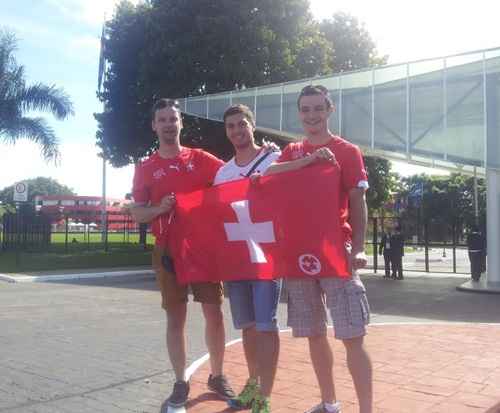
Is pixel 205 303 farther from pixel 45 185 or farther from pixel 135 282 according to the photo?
pixel 45 185

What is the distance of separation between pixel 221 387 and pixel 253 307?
83cm

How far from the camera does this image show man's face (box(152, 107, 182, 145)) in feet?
13.7

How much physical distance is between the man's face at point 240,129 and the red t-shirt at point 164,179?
1.45 ft

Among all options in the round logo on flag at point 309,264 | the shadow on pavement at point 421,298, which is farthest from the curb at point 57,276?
the round logo on flag at point 309,264

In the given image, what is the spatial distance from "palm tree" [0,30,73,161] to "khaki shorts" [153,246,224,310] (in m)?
21.7

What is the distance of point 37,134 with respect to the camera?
24375 millimetres

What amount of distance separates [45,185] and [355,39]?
11943cm

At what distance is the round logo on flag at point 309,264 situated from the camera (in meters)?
3.53

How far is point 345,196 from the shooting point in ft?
11.9

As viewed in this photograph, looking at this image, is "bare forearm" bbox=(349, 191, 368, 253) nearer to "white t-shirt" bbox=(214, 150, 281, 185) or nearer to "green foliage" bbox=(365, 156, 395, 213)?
"white t-shirt" bbox=(214, 150, 281, 185)

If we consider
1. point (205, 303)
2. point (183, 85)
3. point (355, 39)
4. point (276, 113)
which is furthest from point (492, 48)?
point (355, 39)

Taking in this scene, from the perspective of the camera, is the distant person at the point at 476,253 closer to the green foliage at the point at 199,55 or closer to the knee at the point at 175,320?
the green foliage at the point at 199,55

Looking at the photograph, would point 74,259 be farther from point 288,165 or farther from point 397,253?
point 288,165

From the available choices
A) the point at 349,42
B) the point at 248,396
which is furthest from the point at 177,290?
the point at 349,42
